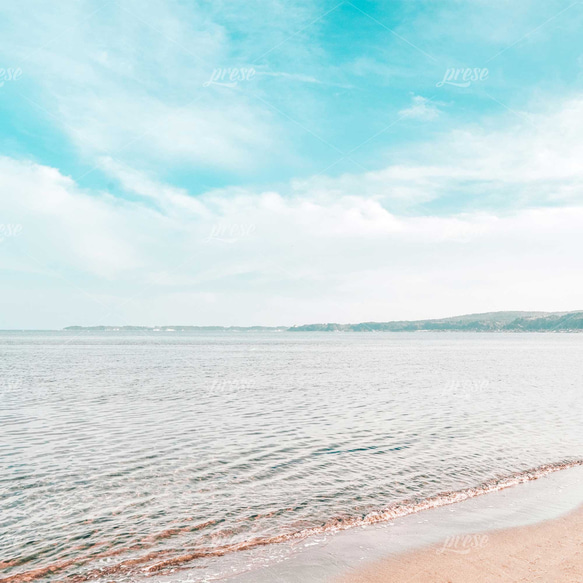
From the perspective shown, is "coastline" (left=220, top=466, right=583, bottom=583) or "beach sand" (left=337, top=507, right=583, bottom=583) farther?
"coastline" (left=220, top=466, right=583, bottom=583)

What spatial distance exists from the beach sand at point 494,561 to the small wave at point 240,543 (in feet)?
7.68

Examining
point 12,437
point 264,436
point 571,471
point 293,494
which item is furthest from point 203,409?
point 571,471

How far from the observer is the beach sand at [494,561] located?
384 inches

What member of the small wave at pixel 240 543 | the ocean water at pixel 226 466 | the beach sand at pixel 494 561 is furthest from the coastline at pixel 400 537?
the ocean water at pixel 226 466

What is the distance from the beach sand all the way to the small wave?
234 cm

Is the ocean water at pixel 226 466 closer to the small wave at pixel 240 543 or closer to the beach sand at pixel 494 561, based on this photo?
the small wave at pixel 240 543

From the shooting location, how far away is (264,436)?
2422 centimetres

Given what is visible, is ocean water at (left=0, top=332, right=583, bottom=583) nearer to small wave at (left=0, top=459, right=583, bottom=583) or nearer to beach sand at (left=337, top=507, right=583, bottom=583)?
small wave at (left=0, top=459, right=583, bottom=583)

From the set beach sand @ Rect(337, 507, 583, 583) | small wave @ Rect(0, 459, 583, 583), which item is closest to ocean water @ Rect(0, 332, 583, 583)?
small wave @ Rect(0, 459, 583, 583)

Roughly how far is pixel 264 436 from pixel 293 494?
→ 8.94 m

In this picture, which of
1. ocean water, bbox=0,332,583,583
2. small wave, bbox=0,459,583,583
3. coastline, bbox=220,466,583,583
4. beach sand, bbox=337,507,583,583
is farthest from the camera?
ocean water, bbox=0,332,583,583

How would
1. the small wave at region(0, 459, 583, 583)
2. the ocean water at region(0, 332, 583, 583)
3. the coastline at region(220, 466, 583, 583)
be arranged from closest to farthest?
the coastline at region(220, 466, 583, 583) → the small wave at region(0, 459, 583, 583) → the ocean water at region(0, 332, 583, 583)

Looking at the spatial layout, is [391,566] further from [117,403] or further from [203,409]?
[117,403]

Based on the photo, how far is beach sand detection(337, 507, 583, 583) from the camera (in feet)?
32.0
